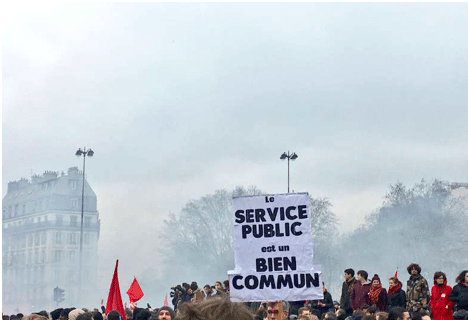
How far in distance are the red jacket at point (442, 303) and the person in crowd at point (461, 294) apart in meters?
0.19

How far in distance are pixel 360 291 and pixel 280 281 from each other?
4.13 metres

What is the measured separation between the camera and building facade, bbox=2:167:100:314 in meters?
93.4

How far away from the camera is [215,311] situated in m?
1.97

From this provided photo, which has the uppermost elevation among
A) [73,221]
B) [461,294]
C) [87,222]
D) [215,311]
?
[87,222]

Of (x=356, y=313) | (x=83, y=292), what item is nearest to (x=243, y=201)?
(x=356, y=313)

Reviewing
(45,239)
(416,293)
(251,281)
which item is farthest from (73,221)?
(251,281)

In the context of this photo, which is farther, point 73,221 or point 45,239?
point 73,221

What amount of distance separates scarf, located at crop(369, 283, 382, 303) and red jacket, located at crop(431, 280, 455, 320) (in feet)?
3.71

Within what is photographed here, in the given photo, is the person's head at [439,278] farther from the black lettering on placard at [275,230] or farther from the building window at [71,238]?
the building window at [71,238]

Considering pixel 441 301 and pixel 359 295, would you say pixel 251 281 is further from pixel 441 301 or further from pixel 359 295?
pixel 359 295

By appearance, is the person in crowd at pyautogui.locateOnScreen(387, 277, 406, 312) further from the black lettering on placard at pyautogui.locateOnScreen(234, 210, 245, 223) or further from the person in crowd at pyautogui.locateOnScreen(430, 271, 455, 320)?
the black lettering on placard at pyautogui.locateOnScreen(234, 210, 245, 223)

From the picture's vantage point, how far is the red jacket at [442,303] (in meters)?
11.6

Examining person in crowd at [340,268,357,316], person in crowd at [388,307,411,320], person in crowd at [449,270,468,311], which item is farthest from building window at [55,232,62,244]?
person in crowd at [388,307,411,320]

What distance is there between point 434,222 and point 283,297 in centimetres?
6551
